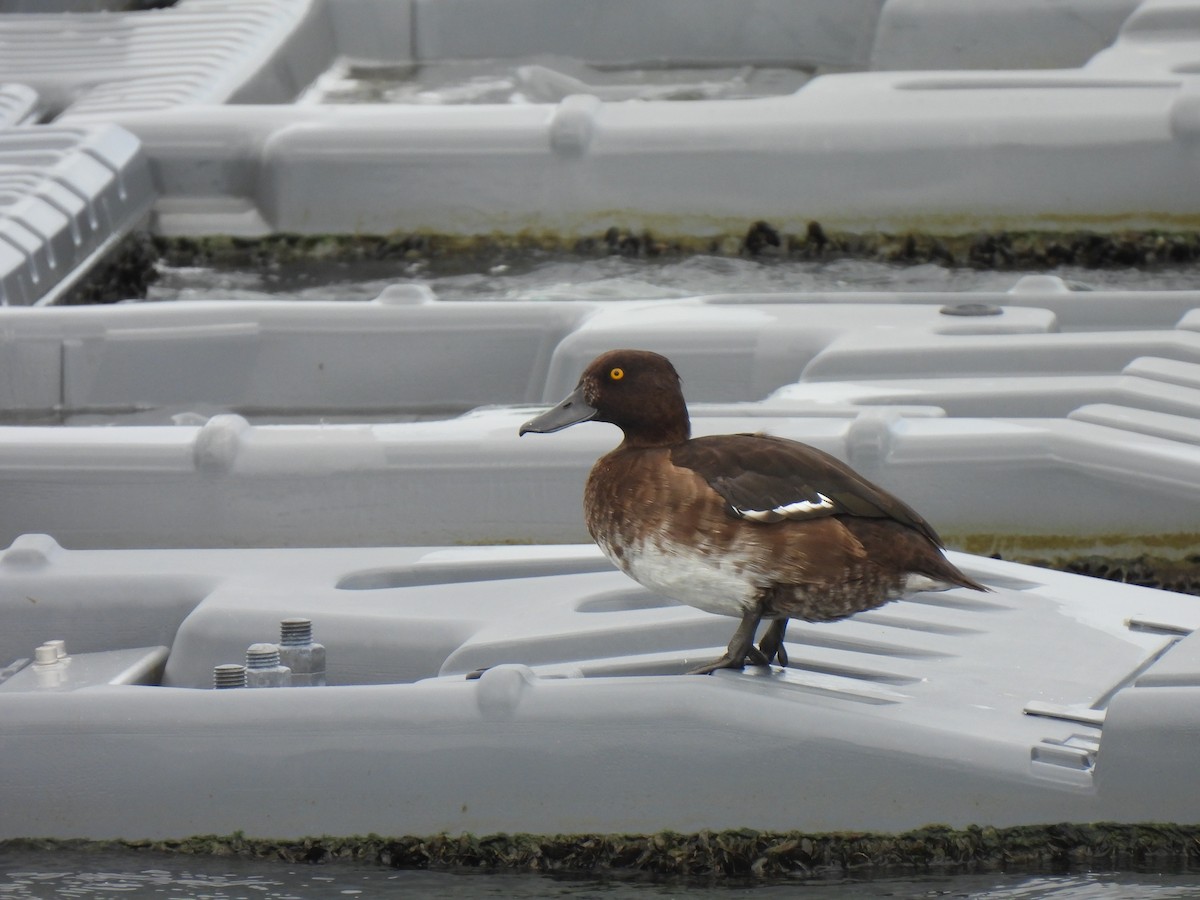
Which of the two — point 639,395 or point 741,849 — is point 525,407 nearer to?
point 639,395

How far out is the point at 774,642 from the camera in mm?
2402

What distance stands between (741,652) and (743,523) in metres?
0.21

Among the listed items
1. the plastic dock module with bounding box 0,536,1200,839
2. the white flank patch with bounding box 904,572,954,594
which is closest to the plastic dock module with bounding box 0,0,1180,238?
the plastic dock module with bounding box 0,536,1200,839

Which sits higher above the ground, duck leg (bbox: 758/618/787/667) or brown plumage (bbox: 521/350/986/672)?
brown plumage (bbox: 521/350/986/672)

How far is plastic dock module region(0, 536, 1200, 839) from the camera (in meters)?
2.26

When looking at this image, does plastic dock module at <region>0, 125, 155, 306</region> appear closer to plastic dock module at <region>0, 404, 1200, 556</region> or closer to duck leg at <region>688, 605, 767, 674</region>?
plastic dock module at <region>0, 404, 1200, 556</region>

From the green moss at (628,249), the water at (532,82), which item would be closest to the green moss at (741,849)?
the green moss at (628,249)

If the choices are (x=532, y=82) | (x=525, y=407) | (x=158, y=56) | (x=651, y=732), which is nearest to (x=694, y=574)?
(x=651, y=732)

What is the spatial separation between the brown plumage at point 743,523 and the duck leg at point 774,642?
7cm

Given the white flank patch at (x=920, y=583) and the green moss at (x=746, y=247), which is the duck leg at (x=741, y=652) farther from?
the green moss at (x=746, y=247)

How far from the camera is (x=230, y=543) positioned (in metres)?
3.31

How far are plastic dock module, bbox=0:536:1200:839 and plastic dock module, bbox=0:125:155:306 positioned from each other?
2.26 metres

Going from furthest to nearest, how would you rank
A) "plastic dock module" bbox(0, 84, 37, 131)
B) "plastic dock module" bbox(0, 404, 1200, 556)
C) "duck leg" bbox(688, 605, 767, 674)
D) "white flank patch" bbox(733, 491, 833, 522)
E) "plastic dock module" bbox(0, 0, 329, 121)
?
"plastic dock module" bbox(0, 0, 329, 121) < "plastic dock module" bbox(0, 84, 37, 131) < "plastic dock module" bbox(0, 404, 1200, 556) < "duck leg" bbox(688, 605, 767, 674) < "white flank patch" bbox(733, 491, 833, 522)

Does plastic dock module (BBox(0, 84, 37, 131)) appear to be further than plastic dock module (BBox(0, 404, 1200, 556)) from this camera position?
Yes
